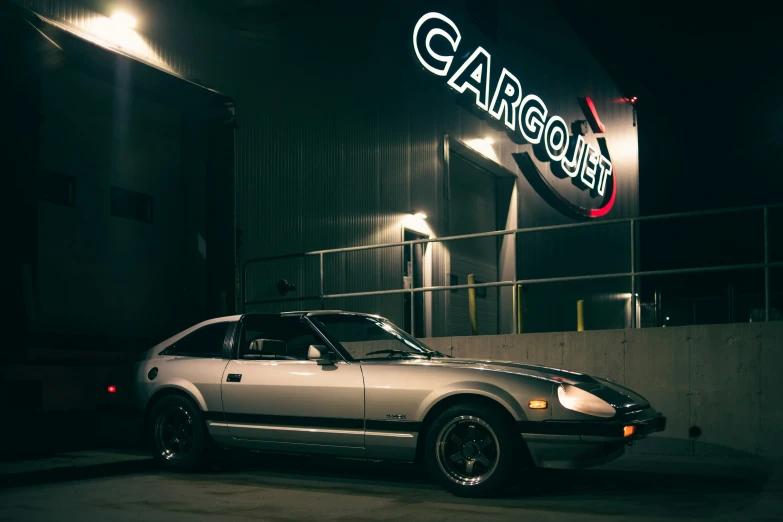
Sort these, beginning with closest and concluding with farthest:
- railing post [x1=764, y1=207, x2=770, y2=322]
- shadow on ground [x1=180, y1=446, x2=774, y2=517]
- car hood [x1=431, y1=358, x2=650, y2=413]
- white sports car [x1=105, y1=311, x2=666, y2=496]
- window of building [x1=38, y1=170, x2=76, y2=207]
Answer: shadow on ground [x1=180, y1=446, x2=774, y2=517] < white sports car [x1=105, y1=311, x2=666, y2=496] < car hood [x1=431, y1=358, x2=650, y2=413] < railing post [x1=764, y1=207, x2=770, y2=322] < window of building [x1=38, y1=170, x2=76, y2=207]

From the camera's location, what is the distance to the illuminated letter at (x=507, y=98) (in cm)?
1916

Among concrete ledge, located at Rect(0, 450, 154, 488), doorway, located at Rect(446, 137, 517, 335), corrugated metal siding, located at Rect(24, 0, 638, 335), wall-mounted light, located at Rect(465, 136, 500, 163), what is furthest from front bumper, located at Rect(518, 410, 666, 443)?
wall-mounted light, located at Rect(465, 136, 500, 163)

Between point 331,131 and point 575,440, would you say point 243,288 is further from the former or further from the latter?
point 575,440

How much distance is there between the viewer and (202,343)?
8.12 meters

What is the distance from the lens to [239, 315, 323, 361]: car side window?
754cm

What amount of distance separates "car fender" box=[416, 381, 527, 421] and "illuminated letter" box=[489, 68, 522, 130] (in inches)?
514

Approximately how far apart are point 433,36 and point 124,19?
24.6ft

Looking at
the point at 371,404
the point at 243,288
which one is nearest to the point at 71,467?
the point at 371,404

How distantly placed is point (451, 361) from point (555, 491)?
4.34ft

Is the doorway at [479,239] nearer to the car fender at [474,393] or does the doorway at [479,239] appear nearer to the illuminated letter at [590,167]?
the illuminated letter at [590,167]

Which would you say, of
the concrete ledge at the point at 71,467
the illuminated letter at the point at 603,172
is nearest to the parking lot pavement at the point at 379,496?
the concrete ledge at the point at 71,467

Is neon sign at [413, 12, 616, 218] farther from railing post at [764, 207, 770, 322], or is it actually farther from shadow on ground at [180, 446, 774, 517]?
shadow on ground at [180, 446, 774, 517]

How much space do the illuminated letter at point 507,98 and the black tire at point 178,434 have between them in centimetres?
1258

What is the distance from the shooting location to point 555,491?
6.76m
